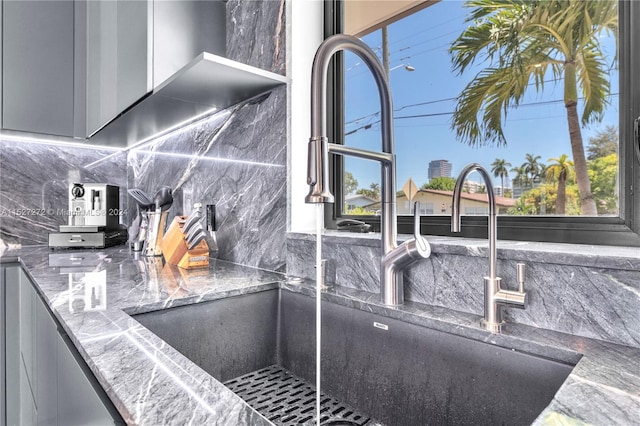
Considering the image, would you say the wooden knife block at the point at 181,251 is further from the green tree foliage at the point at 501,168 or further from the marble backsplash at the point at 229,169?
the green tree foliage at the point at 501,168

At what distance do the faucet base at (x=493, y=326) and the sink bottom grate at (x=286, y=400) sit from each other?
367 millimetres

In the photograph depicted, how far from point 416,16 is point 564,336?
1056 mm

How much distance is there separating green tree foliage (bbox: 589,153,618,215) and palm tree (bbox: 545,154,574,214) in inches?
1.8

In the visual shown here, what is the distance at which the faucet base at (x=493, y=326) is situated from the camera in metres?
0.74

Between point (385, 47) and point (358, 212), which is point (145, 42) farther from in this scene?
point (358, 212)

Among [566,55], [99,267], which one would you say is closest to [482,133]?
[566,55]

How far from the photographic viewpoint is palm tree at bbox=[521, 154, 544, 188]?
3.25ft

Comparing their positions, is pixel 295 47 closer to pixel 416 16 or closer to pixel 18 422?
pixel 416 16

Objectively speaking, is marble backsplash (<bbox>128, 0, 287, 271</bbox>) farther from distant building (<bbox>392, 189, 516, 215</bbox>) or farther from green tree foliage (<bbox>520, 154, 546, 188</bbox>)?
green tree foliage (<bbox>520, 154, 546, 188</bbox>)

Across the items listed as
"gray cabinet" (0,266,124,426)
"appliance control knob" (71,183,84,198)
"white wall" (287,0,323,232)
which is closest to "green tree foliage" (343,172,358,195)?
"white wall" (287,0,323,232)

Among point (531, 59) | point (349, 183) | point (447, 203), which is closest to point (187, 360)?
point (447, 203)

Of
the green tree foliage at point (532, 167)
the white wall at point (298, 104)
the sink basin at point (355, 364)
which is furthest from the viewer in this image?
the white wall at point (298, 104)

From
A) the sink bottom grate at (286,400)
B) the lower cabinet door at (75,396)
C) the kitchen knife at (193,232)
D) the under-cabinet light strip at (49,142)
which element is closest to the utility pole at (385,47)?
the kitchen knife at (193,232)

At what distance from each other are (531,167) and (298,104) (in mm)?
784
